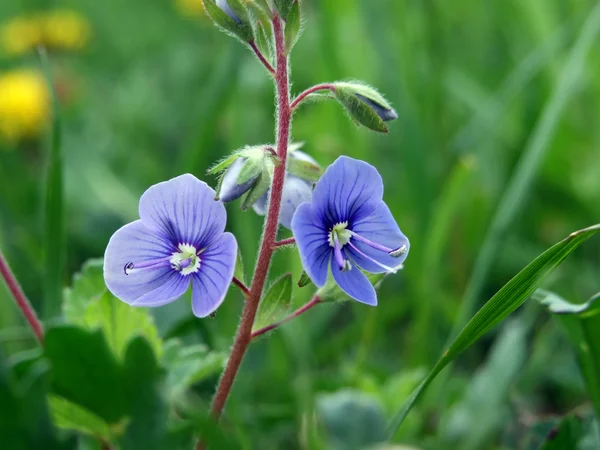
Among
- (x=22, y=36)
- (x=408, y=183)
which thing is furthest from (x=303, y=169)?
(x=22, y=36)

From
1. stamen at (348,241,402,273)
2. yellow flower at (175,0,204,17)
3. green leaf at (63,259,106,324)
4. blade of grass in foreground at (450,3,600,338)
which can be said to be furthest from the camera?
yellow flower at (175,0,204,17)

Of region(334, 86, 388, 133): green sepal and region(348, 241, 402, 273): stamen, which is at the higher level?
region(334, 86, 388, 133): green sepal

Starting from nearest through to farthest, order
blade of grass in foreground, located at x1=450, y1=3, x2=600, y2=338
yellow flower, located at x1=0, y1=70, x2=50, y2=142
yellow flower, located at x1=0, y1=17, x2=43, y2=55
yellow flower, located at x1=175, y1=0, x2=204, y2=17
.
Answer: blade of grass in foreground, located at x1=450, y1=3, x2=600, y2=338 → yellow flower, located at x1=0, y1=70, x2=50, y2=142 → yellow flower, located at x1=0, y1=17, x2=43, y2=55 → yellow flower, located at x1=175, y1=0, x2=204, y2=17

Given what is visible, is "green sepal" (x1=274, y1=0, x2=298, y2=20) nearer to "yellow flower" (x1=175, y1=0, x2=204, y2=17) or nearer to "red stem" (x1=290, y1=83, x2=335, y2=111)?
"red stem" (x1=290, y1=83, x2=335, y2=111)

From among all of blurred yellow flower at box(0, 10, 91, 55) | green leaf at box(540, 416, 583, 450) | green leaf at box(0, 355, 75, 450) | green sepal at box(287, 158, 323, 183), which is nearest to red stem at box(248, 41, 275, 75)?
green sepal at box(287, 158, 323, 183)

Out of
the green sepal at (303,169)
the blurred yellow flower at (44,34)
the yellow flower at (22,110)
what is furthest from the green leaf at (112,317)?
the blurred yellow flower at (44,34)

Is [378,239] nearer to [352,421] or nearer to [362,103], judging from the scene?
[362,103]
